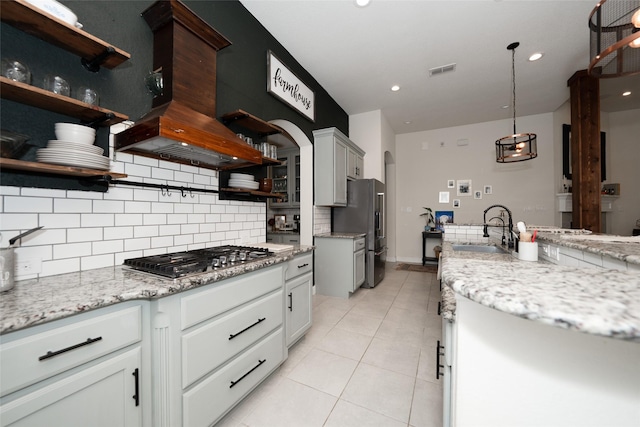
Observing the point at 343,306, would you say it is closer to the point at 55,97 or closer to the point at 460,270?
the point at 460,270

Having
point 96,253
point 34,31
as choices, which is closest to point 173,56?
point 34,31

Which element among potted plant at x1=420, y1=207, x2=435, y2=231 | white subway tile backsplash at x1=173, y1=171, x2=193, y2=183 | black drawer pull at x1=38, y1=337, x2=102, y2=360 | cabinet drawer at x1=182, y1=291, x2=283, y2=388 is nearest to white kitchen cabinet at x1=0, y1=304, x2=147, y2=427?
black drawer pull at x1=38, y1=337, x2=102, y2=360

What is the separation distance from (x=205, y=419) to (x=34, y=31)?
80.3 inches

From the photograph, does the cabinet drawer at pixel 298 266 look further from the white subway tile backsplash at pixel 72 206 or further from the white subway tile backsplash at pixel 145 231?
the white subway tile backsplash at pixel 72 206

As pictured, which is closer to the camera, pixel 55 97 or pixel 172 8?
pixel 55 97

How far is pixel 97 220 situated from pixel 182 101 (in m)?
0.88

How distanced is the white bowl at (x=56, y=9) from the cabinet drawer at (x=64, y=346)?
1340 millimetres

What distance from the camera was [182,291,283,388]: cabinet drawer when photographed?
1215 mm

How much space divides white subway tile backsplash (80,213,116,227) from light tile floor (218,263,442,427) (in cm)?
136

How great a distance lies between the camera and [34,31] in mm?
1141

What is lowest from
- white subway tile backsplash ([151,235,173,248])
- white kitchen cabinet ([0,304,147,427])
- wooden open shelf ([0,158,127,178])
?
white kitchen cabinet ([0,304,147,427])

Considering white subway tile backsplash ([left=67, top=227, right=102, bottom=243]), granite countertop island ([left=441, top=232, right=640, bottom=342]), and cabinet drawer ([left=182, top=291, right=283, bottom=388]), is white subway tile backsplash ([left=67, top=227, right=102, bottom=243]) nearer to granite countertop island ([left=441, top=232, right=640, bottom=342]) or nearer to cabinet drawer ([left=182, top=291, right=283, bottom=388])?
cabinet drawer ([left=182, top=291, right=283, bottom=388])

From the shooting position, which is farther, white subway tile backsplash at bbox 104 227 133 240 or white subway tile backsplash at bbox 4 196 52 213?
white subway tile backsplash at bbox 104 227 133 240

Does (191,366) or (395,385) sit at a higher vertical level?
(191,366)
